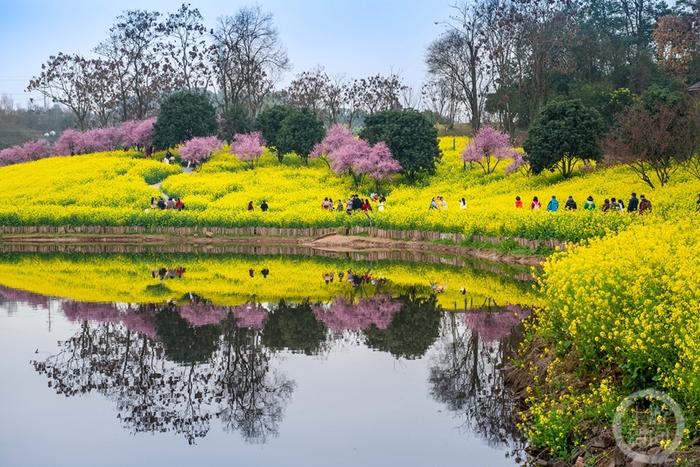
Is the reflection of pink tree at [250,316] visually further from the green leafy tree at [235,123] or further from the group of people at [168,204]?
the green leafy tree at [235,123]

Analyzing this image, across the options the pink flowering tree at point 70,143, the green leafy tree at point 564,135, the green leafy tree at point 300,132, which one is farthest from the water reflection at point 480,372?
the pink flowering tree at point 70,143

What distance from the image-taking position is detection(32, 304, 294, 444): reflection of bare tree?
1516 cm

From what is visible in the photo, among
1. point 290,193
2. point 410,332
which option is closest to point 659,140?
point 290,193

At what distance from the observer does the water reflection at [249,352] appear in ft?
50.3

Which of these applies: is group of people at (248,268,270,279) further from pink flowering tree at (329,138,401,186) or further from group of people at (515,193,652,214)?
pink flowering tree at (329,138,401,186)

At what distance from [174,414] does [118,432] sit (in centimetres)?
120

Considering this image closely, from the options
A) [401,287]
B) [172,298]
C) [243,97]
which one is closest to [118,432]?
[172,298]

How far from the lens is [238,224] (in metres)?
50.1

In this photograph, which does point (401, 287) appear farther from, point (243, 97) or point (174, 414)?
point (243, 97)

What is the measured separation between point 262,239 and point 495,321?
27.8 metres

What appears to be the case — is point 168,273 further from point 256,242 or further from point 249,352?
point 249,352

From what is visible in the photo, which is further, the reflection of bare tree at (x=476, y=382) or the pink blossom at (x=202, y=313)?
the pink blossom at (x=202, y=313)

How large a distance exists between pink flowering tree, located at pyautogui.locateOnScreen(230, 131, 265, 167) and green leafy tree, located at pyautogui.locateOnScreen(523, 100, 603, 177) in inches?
984

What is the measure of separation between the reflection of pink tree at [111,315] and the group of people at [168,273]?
6.59m
